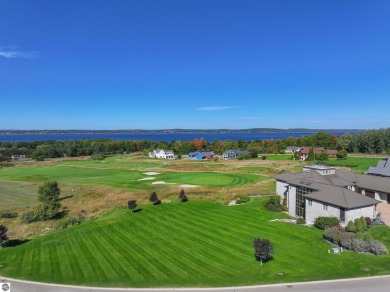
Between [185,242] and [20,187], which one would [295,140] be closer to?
[20,187]

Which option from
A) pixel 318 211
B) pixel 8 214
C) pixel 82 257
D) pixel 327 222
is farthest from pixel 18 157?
pixel 327 222

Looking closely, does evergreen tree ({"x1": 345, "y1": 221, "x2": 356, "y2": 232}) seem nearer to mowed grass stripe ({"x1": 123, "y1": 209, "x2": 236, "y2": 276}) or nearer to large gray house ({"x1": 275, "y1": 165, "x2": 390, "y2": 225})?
large gray house ({"x1": 275, "y1": 165, "x2": 390, "y2": 225})

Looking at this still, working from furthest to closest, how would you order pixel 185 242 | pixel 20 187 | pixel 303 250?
1. pixel 20 187
2. pixel 185 242
3. pixel 303 250

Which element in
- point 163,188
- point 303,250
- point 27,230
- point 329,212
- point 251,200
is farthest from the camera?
point 163,188

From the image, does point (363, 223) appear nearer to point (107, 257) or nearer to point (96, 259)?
point (107, 257)

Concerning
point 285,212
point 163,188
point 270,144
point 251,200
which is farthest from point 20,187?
point 270,144

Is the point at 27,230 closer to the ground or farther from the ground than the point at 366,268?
closer to the ground
